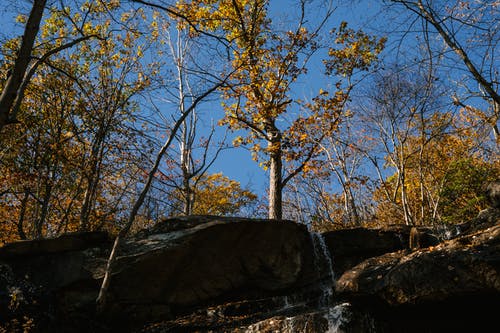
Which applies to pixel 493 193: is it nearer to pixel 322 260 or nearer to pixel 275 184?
pixel 322 260

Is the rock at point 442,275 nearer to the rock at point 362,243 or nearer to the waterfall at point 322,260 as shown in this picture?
the waterfall at point 322,260

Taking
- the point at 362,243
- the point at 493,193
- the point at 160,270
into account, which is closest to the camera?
the point at 160,270

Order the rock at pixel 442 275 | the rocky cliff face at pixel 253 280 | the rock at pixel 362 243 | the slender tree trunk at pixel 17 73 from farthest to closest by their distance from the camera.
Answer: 1. the rock at pixel 362 243
2. the rocky cliff face at pixel 253 280
3. the rock at pixel 442 275
4. the slender tree trunk at pixel 17 73

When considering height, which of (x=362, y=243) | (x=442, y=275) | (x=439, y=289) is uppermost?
(x=362, y=243)

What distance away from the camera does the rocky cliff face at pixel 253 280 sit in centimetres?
557

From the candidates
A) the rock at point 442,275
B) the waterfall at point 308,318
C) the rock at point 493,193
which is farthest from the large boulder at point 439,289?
the rock at point 493,193

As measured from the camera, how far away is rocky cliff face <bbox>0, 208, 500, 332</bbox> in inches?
219

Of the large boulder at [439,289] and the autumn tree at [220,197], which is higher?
the autumn tree at [220,197]

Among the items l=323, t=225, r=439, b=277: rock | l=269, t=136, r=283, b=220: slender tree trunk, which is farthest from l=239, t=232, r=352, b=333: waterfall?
l=269, t=136, r=283, b=220: slender tree trunk

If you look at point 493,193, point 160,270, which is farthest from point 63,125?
point 493,193

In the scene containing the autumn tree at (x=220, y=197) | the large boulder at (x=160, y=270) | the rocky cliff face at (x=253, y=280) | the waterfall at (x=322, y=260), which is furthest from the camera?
the autumn tree at (x=220, y=197)

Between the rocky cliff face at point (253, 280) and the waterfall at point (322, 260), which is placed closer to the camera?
the rocky cliff face at point (253, 280)

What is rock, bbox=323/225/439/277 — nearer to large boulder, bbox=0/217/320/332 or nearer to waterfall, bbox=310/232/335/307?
waterfall, bbox=310/232/335/307

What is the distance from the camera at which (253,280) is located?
28.2 ft
